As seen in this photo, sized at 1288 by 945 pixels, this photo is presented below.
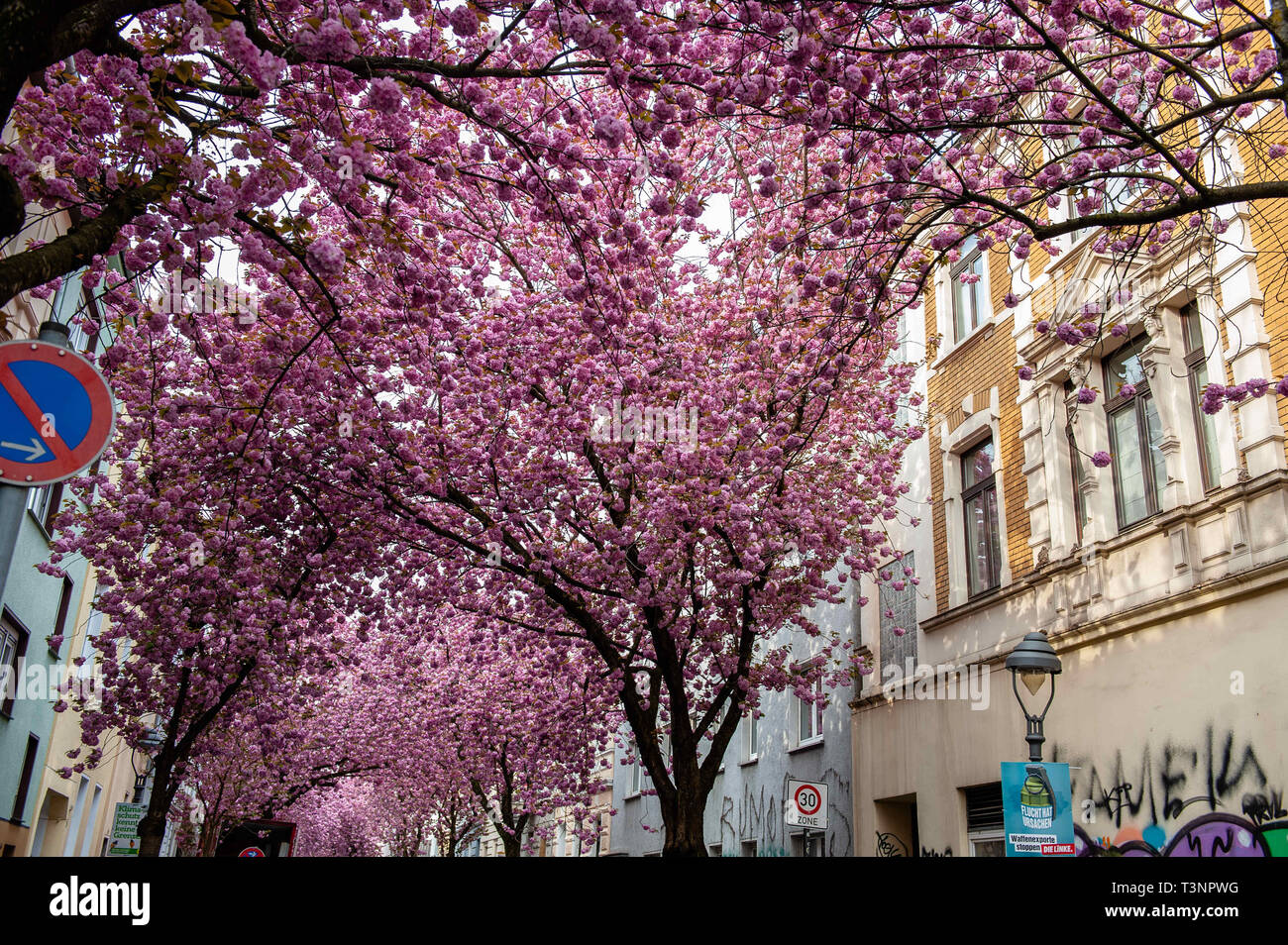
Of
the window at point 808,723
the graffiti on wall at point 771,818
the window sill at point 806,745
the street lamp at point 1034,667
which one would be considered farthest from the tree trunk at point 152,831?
the street lamp at point 1034,667

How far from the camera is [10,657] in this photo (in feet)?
59.9

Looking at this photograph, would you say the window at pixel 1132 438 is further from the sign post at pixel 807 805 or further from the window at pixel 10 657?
the window at pixel 10 657

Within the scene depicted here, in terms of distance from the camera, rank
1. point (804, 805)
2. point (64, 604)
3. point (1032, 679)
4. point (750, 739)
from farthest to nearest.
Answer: point (750, 739)
point (64, 604)
point (804, 805)
point (1032, 679)

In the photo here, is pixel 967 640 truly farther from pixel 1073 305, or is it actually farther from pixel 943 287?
pixel 943 287

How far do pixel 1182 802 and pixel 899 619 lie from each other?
296 inches

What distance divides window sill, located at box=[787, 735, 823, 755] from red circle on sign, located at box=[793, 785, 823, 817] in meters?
5.94

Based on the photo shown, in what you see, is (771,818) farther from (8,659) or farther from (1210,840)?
(8,659)

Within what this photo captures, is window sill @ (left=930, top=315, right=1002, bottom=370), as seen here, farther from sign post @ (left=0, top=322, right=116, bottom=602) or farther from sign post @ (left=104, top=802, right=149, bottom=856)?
sign post @ (left=104, top=802, right=149, bottom=856)

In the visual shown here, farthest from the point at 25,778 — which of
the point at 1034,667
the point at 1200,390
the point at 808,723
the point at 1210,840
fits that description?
the point at 1200,390

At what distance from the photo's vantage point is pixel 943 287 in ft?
59.3

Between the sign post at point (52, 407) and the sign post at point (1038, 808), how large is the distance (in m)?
8.06

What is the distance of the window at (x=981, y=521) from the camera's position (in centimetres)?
1544

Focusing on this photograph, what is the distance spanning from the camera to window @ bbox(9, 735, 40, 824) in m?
19.8
